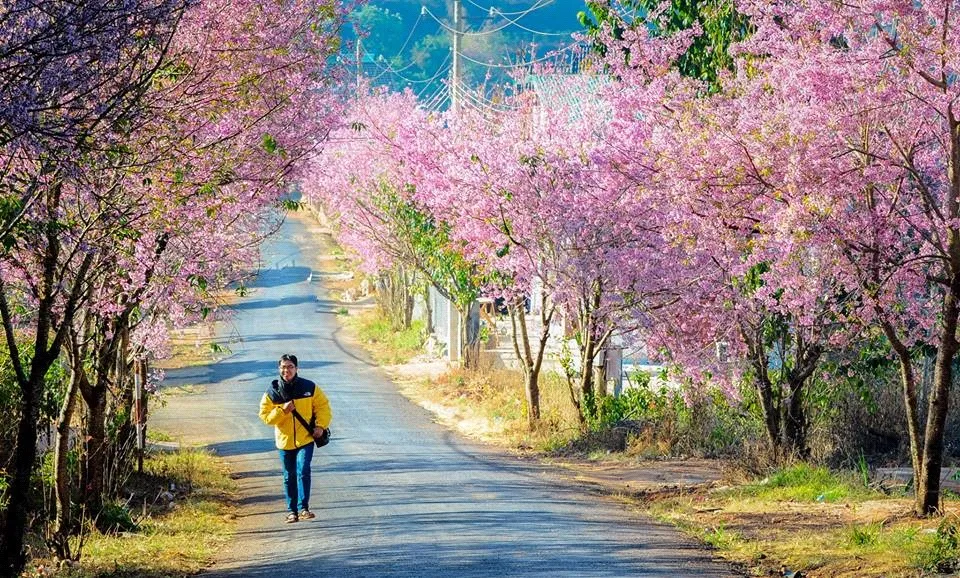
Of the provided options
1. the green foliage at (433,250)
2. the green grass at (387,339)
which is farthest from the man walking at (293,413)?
the green grass at (387,339)

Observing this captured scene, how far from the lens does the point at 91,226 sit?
30.8ft

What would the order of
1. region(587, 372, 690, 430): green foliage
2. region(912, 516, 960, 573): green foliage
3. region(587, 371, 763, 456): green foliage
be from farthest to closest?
region(587, 372, 690, 430): green foliage
region(587, 371, 763, 456): green foliage
region(912, 516, 960, 573): green foliage

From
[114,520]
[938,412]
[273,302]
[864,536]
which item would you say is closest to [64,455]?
[114,520]

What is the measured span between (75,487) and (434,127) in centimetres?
1290

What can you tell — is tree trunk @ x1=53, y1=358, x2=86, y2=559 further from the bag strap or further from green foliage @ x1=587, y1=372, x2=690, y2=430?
green foliage @ x1=587, y1=372, x2=690, y2=430

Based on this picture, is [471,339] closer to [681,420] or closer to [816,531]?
[681,420]

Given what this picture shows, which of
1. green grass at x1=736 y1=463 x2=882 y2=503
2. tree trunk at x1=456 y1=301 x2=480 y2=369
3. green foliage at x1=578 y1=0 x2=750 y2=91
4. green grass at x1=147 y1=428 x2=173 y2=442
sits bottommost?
green grass at x1=736 y1=463 x2=882 y2=503

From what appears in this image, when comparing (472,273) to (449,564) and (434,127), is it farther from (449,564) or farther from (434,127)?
(449,564)

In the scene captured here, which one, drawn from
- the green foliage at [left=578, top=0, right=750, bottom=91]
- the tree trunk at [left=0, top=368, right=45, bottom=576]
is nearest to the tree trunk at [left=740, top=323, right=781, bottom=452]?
the green foliage at [left=578, top=0, right=750, bottom=91]

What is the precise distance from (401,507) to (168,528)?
103 inches

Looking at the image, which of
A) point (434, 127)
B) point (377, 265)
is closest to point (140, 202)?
point (434, 127)

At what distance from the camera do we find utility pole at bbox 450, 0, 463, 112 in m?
28.3

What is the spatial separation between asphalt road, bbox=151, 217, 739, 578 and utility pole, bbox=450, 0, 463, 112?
6882 millimetres

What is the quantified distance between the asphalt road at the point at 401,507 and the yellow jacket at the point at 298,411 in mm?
950
